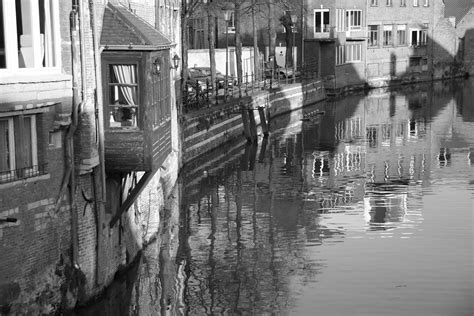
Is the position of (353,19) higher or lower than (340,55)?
higher

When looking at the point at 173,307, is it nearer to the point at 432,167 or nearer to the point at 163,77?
the point at 163,77

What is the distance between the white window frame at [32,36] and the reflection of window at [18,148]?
0.86 metres

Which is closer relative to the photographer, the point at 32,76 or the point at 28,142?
the point at 32,76

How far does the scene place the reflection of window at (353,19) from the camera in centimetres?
7850

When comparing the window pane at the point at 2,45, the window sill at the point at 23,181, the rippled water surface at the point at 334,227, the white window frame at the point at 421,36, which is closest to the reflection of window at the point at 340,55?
the white window frame at the point at 421,36

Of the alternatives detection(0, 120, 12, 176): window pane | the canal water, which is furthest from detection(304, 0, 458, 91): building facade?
detection(0, 120, 12, 176): window pane

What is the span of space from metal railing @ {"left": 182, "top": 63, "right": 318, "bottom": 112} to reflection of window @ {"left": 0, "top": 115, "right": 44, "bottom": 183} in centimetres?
2508

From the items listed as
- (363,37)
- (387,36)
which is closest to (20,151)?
(363,37)

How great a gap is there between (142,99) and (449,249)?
33.0ft

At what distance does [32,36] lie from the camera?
50.4ft

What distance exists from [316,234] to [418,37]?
2667 inches

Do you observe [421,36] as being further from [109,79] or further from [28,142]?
[28,142]

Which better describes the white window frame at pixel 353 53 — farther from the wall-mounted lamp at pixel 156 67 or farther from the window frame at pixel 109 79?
the window frame at pixel 109 79

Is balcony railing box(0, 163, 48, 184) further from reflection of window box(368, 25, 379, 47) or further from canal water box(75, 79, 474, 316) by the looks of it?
reflection of window box(368, 25, 379, 47)
